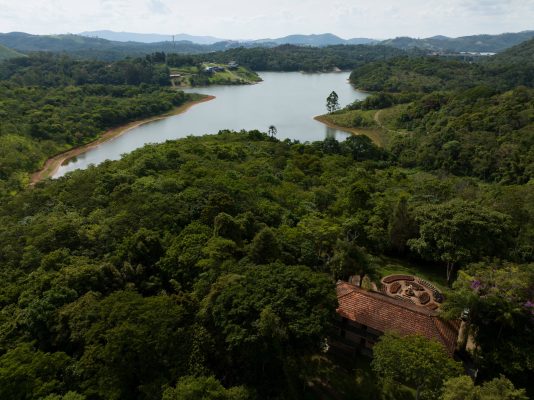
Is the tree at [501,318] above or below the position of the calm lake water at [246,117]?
above

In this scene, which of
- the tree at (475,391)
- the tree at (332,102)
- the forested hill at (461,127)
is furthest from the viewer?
the tree at (332,102)

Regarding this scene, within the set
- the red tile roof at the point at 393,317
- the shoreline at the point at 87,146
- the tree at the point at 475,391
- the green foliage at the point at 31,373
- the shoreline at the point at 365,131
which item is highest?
the tree at the point at 475,391

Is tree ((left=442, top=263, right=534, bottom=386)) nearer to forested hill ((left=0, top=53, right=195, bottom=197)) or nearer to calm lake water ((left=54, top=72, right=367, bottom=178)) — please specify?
forested hill ((left=0, top=53, right=195, bottom=197))

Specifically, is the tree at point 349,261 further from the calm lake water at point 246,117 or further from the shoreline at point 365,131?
the shoreline at point 365,131

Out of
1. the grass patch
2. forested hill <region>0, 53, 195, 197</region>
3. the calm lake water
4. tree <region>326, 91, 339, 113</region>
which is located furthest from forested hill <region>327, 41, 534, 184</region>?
forested hill <region>0, 53, 195, 197</region>

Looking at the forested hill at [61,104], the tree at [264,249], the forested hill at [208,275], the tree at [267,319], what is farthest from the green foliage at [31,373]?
the forested hill at [61,104]

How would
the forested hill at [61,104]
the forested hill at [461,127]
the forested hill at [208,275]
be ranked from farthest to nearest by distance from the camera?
1. the forested hill at [61,104]
2. the forested hill at [461,127]
3. the forested hill at [208,275]
